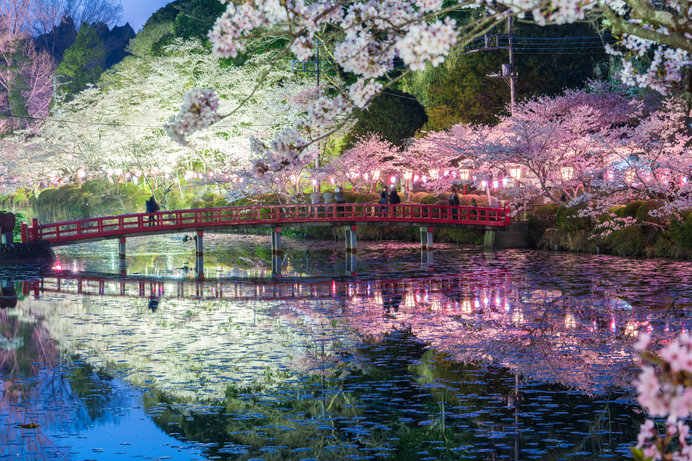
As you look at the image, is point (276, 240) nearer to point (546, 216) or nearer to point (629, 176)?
point (546, 216)

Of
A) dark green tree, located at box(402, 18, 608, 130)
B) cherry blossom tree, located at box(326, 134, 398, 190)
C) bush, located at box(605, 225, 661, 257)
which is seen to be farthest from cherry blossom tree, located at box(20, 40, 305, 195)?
bush, located at box(605, 225, 661, 257)

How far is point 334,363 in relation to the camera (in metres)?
13.2

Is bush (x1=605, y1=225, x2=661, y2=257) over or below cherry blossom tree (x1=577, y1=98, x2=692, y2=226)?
below

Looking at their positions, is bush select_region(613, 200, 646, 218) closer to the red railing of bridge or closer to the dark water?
the dark water

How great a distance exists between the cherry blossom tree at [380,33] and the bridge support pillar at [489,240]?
26.7 meters

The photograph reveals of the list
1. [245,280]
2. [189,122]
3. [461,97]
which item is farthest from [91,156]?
[189,122]

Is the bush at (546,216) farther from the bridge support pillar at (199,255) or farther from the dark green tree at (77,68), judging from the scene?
the dark green tree at (77,68)

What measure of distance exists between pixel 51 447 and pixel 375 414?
4030 millimetres

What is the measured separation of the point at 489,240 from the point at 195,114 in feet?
94.6

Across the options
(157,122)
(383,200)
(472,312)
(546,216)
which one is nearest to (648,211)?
(546,216)

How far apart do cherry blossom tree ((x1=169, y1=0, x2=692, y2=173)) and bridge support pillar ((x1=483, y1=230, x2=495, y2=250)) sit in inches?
1050

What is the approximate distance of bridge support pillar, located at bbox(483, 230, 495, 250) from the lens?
1320 inches

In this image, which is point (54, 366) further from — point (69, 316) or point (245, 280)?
point (245, 280)

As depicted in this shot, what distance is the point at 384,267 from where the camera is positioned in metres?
27.5
